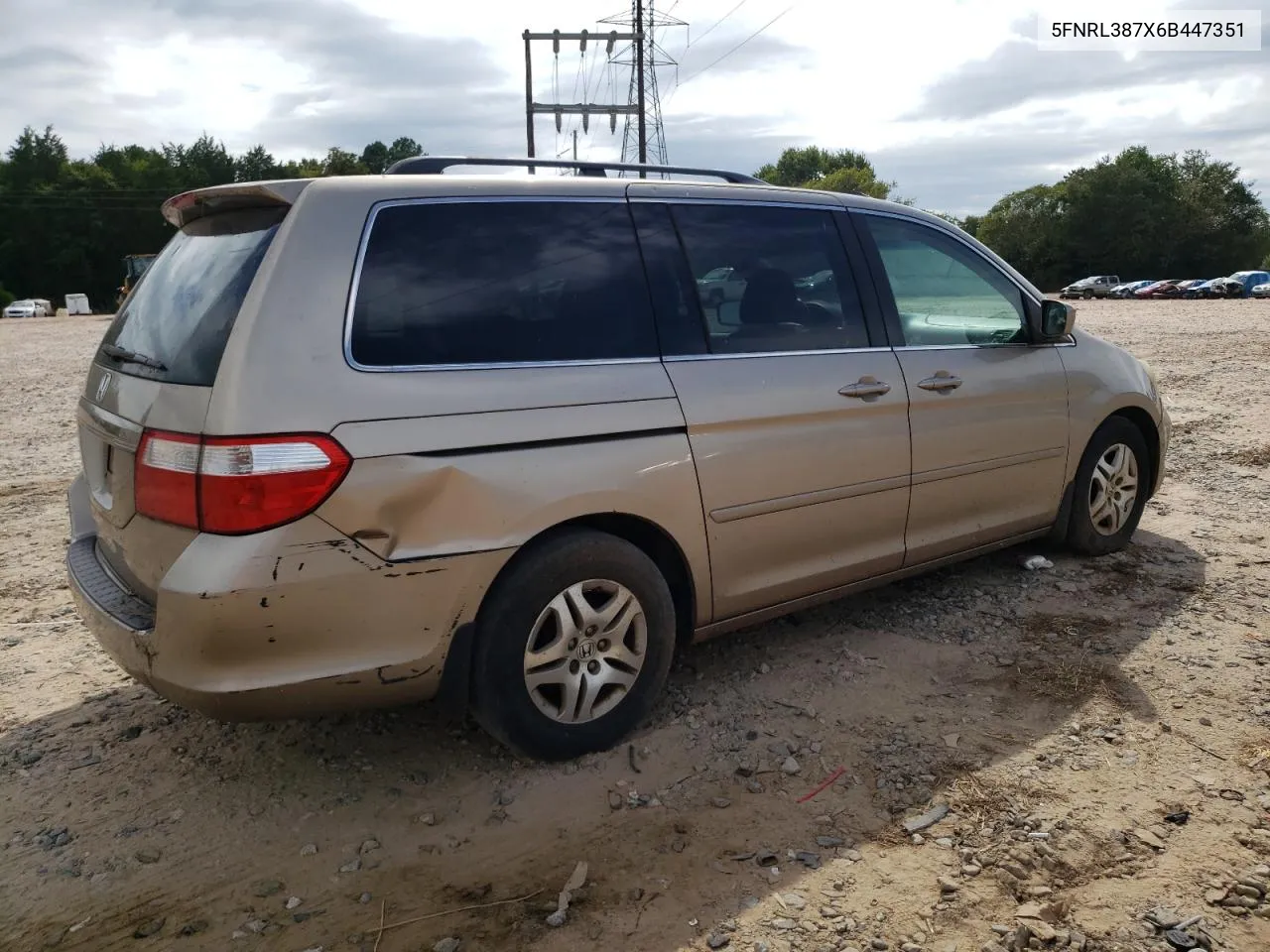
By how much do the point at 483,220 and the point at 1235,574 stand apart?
13.7 feet

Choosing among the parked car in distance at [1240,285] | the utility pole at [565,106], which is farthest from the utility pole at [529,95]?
the parked car in distance at [1240,285]

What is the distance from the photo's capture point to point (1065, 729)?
353 cm

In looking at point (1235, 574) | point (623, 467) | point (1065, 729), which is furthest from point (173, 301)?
point (1235, 574)

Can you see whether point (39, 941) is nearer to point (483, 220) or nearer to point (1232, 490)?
point (483, 220)

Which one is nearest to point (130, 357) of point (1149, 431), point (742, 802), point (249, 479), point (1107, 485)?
point (249, 479)

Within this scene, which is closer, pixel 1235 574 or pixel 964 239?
pixel 964 239

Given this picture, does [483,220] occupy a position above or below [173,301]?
above

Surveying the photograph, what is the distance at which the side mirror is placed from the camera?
4734 millimetres

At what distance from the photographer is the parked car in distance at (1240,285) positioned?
149 feet

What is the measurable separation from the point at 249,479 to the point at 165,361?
0.64 meters

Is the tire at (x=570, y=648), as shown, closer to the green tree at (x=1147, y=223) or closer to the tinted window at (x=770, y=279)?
the tinted window at (x=770, y=279)

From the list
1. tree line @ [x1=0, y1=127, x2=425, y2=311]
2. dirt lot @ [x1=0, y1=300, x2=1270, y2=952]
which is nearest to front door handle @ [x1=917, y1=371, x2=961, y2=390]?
dirt lot @ [x1=0, y1=300, x2=1270, y2=952]

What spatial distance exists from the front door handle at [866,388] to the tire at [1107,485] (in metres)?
1.64

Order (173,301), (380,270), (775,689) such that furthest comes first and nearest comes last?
(775,689)
(173,301)
(380,270)
